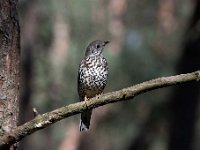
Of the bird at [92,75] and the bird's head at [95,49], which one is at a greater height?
the bird's head at [95,49]

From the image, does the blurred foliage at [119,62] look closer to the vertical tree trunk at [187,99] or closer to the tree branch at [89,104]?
the vertical tree trunk at [187,99]

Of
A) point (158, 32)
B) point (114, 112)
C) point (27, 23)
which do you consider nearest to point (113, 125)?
point (114, 112)

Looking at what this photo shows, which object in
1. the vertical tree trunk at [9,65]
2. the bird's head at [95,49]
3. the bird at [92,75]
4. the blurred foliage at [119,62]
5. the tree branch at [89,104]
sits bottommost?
the tree branch at [89,104]

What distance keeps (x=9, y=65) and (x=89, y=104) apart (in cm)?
71

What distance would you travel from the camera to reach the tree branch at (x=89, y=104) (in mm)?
4219

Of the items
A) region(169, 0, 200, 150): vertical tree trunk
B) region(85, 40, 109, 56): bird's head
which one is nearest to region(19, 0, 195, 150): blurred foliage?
region(169, 0, 200, 150): vertical tree trunk

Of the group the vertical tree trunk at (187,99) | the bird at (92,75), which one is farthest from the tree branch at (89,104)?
the vertical tree trunk at (187,99)

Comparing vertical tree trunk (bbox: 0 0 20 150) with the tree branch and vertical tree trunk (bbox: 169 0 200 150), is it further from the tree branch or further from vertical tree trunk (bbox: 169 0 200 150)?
vertical tree trunk (bbox: 169 0 200 150)

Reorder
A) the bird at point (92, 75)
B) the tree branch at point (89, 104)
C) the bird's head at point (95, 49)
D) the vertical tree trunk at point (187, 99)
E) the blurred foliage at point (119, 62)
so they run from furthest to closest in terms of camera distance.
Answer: the blurred foliage at point (119, 62), the vertical tree trunk at point (187, 99), the bird's head at point (95, 49), the bird at point (92, 75), the tree branch at point (89, 104)

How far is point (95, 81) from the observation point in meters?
7.71

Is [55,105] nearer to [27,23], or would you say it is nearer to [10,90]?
[27,23]

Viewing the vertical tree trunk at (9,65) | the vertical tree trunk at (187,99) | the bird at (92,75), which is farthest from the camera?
the vertical tree trunk at (187,99)

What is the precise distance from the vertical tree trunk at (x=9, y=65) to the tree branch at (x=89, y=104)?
225 millimetres

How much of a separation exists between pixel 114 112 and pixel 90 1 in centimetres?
710
